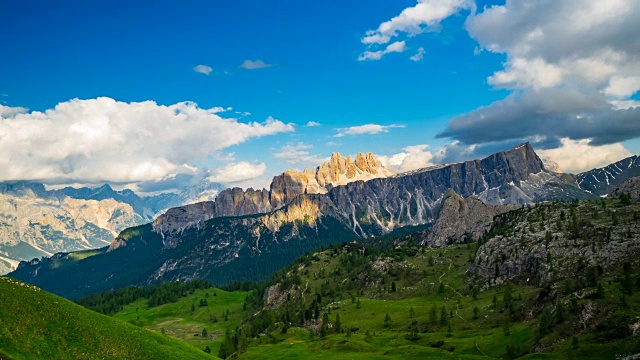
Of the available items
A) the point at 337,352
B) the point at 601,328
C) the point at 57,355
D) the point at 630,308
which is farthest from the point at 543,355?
the point at 57,355

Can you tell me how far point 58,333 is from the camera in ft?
210

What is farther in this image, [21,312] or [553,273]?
[553,273]

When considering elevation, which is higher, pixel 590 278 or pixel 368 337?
pixel 590 278

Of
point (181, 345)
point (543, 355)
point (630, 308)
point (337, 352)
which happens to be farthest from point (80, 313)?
point (630, 308)

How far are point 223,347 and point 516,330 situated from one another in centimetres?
12423

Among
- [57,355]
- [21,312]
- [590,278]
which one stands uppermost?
[21,312]

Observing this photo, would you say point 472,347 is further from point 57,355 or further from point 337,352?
point 57,355

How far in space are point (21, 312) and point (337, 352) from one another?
8059 centimetres

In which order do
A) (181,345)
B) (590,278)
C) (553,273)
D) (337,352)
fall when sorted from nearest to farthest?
(181,345)
(337,352)
(590,278)
(553,273)

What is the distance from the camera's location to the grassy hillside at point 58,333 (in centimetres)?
5853

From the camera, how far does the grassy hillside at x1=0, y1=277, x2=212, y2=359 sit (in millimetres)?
58531

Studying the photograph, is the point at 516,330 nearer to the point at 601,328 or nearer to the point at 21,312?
the point at 601,328

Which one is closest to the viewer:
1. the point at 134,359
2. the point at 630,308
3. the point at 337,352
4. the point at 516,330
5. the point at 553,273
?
the point at 134,359

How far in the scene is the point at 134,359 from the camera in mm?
70000
